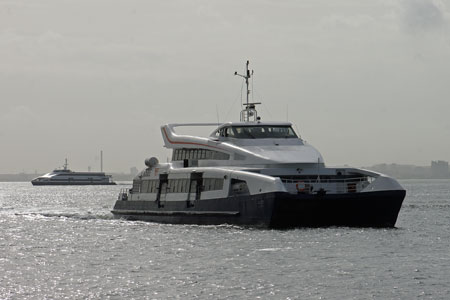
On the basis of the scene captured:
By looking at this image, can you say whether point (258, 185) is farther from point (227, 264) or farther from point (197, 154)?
point (197, 154)

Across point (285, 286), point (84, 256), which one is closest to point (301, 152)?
point (84, 256)

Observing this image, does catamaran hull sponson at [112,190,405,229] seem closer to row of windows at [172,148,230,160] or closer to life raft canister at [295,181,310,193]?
life raft canister at [295,181,310,193]

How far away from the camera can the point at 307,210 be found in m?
41.8

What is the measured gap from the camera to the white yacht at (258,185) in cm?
4194

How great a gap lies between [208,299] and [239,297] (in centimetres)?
93

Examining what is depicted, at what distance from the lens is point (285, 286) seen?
1124 inches

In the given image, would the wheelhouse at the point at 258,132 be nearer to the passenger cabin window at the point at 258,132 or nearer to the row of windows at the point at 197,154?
the passenger cabin window at the point at 258,132

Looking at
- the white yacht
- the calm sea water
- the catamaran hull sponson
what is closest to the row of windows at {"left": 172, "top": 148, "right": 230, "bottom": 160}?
the white yacht

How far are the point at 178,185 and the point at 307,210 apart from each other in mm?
11188

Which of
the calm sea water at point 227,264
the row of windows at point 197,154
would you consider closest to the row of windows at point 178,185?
the row of windows at point 197,154

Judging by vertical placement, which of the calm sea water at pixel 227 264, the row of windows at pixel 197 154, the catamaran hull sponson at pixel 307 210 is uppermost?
the row of windows at pixel 197 154

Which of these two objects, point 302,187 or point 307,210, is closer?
point 307,210

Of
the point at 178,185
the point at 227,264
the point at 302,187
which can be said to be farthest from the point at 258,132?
the point at 227,264

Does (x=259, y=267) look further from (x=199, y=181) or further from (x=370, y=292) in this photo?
(x=199, y=181)
